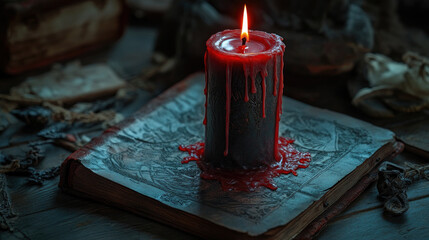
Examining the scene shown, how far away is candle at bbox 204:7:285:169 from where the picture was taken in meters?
1.62

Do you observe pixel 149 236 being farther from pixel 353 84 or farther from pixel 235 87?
pixel 353 84

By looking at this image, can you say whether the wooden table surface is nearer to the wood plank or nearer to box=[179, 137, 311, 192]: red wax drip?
the wood plank

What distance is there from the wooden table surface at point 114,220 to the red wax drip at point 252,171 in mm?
201

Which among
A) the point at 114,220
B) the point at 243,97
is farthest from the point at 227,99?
the point at 114,220

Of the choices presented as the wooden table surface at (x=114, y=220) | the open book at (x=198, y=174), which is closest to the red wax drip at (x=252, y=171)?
the open book at (x=198, y=174)

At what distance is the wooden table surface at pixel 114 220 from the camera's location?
1.65 meters

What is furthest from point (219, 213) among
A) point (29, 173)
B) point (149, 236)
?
point (29, 173)

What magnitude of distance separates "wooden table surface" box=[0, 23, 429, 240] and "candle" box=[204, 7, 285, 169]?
0.29 m

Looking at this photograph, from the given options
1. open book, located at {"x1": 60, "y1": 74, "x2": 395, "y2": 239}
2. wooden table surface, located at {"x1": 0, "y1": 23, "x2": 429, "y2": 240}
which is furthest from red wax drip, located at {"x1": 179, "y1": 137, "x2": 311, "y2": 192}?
wooden table surface, located at {"x1": 0, "y1": 23, "x2": 429, "y2": 240}

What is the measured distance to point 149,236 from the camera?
1.64 metres

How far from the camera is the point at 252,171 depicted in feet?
5.84

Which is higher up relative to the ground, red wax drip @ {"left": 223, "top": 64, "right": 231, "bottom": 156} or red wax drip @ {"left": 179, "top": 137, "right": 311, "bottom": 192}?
red wax drip @ {"left": 223, "top": 64, "right": 231, "bottom": 156}

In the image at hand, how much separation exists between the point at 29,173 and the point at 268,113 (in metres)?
0.82

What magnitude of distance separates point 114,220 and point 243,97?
52 centimetres
